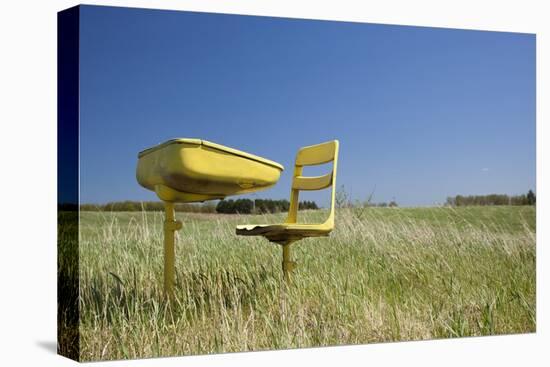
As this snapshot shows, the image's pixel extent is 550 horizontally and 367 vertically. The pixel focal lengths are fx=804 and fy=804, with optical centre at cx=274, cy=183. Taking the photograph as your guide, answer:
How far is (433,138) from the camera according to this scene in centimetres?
523

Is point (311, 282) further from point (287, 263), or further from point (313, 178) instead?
point (313, 178)

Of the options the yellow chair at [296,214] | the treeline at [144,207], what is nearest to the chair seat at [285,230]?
the yellow chair at [296,214]

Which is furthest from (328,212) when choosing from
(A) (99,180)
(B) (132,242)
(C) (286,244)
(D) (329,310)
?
(A) (99,180)

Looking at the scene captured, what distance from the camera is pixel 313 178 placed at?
5.16 m

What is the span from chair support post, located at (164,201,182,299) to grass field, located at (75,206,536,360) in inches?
3.7

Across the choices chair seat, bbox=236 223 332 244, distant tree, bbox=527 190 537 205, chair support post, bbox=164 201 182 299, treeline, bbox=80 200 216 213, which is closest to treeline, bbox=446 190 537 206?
distant tree, bbox=527 190 537 205

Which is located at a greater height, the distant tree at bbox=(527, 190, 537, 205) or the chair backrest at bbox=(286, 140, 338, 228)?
the chair backrest at bbox=(286, 140, 338, 228)

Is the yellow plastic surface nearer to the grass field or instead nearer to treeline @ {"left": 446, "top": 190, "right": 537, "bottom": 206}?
the grass field

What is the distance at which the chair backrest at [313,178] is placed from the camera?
16.1 feet

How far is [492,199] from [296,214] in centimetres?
131

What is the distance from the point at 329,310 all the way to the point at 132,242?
1298 millimetres

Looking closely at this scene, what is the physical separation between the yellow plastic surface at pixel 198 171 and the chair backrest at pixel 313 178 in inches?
18.3

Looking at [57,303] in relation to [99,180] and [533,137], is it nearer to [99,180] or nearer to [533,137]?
[99,180]

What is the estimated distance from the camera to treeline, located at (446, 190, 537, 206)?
209 inches
